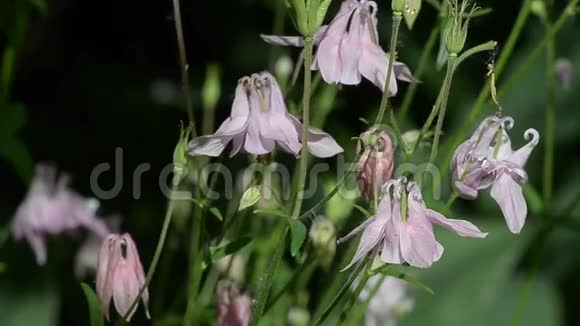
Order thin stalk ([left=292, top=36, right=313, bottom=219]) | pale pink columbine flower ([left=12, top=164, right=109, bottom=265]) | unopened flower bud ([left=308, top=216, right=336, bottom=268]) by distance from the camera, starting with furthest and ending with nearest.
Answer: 1. pale pink columbine flower ([left=12, top=164, right=109, bottom=265])
2. unopened flower bud ([left=308, top=216, right=336, bottom=268])
3. thin stalk ([left=292, top=36, right=313, bottom=219])

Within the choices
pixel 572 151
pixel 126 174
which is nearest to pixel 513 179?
pixel 572 151

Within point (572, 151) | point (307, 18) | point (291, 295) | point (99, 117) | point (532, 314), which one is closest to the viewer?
point (307, 18)

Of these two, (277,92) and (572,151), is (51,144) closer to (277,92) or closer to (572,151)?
(572,151)

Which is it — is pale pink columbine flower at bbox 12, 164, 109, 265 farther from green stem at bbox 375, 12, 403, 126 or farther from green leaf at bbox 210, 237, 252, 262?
green stem at bbox 375, 12, 403, 126

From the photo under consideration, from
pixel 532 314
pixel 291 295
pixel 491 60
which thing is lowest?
pixel 532 314

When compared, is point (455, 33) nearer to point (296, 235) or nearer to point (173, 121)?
point (296, 235)

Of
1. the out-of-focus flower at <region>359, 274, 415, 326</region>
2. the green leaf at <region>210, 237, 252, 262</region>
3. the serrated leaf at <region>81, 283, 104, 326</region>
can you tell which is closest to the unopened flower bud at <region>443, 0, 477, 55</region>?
the green leaf at <region>210, 237, 252, 262</region>

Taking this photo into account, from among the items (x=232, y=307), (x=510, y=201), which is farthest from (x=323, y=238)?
(x=510, y=201)

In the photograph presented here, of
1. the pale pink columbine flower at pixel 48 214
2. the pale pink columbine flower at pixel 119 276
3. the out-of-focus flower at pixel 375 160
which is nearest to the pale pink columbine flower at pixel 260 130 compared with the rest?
the out-of-focus flower at pixel 375 160

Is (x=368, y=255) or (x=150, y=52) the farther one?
(x=150, y=52)
